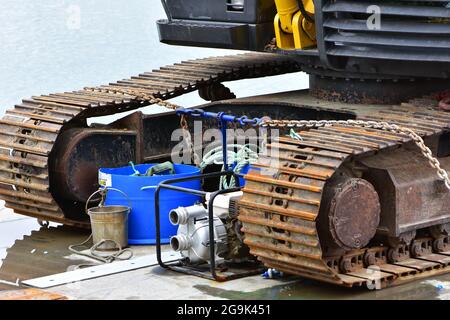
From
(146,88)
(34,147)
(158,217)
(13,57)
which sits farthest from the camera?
(13,57)

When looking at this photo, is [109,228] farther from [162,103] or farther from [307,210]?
[307,210]

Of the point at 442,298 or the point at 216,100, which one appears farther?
the point at 216,100

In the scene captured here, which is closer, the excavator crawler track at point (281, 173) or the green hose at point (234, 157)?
the excavator crawler track at point (281, 173)

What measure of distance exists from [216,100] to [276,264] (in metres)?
3.48

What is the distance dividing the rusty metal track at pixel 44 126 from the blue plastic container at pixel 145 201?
1.69 feet

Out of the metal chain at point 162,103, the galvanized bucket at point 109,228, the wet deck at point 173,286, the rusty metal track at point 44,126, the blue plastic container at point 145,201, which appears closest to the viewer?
the wet deck at point 173,286

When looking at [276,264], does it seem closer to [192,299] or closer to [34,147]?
[192,299]

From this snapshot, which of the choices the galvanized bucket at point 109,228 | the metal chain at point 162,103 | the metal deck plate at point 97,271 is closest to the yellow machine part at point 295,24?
the metal chain at point 162,103

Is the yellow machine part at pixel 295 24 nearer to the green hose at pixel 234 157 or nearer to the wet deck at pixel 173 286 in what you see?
the green hose at pixel 234 157

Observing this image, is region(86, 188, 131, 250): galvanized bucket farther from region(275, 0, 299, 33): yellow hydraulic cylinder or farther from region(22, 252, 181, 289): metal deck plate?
region(275, 0, 299, 33): yellow hydraulic cylinder

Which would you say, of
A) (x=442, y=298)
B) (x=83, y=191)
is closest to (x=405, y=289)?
(x=442, y=298)

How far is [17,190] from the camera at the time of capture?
1088 cm

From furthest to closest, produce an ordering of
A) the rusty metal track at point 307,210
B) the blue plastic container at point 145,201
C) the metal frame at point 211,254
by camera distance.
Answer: the blue plastic container at point 145,201, the metal frame at point 211,254, the rusty metal track at point 307,210

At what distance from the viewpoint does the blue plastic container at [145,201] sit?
33.9ft
